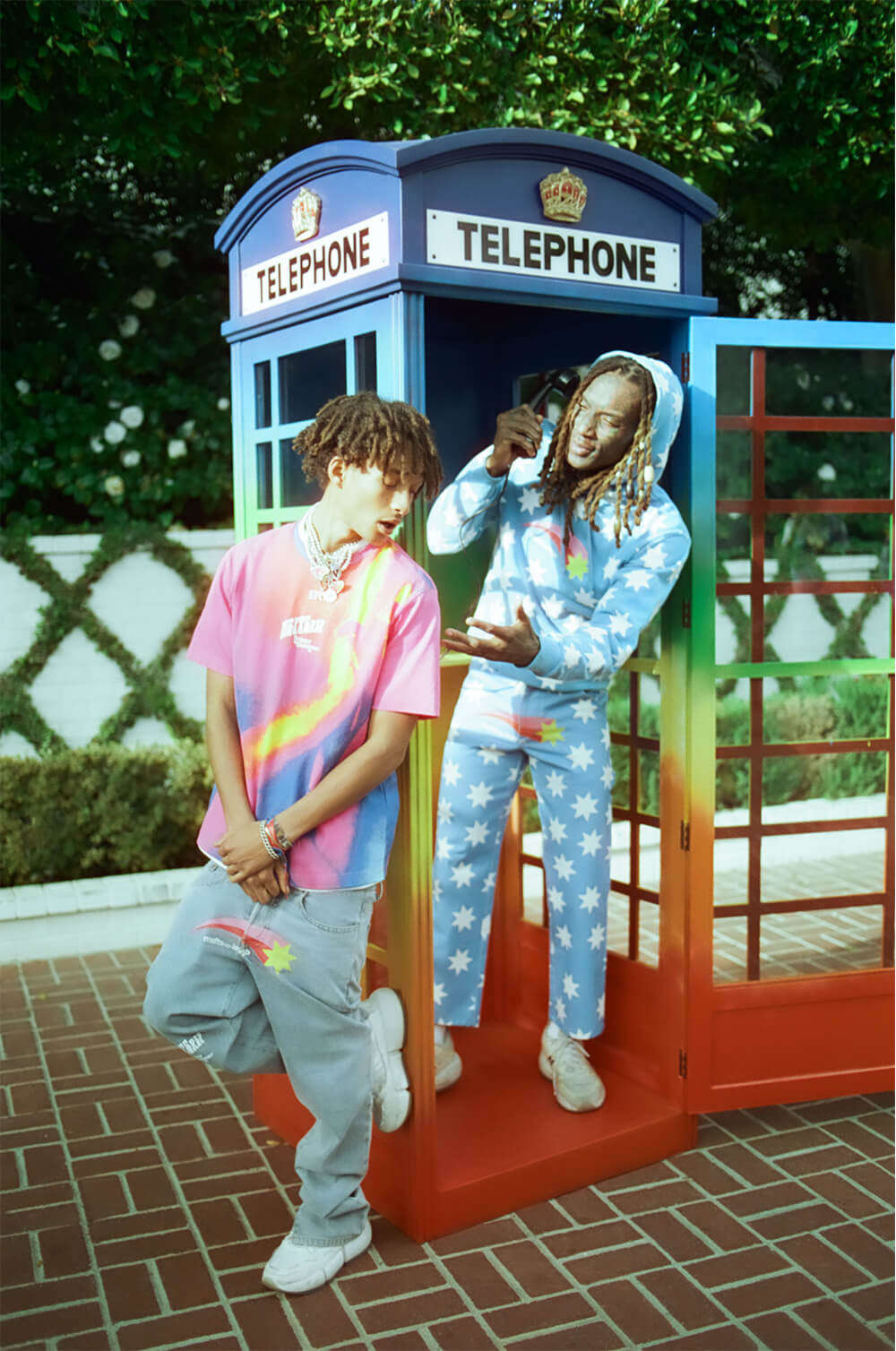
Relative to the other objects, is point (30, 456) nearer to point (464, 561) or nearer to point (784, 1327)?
point (464, 561)

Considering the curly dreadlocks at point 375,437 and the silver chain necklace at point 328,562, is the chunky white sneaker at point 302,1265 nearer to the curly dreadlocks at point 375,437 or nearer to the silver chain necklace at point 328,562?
the silver chain necklace at point 328,562

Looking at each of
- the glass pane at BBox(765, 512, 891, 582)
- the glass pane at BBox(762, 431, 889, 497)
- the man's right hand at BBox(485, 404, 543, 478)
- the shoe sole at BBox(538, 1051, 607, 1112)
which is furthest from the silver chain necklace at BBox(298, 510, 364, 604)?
the glass pane at BBox(762, 431, 889, 497)

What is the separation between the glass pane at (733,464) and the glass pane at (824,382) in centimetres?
33

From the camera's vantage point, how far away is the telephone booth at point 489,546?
2.96 m

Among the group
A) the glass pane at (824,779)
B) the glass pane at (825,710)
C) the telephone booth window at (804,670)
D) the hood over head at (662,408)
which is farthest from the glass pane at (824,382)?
the hood over head at (662,408)

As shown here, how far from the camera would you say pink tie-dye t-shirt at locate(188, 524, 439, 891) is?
8.87 feet

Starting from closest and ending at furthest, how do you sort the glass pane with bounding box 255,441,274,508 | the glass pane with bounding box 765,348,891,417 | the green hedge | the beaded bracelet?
the beaded bracelet → the glass pane with bounding box 255,441,274,508 → the green hedge → the glass pane with bounding box 765,348,891,417

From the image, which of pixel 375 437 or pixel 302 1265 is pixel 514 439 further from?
pixel 302 1265

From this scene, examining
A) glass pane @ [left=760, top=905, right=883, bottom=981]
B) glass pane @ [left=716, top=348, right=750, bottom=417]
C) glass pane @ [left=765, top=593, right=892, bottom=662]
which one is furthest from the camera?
glass pane @ [left=716, top=348, right=750, bottom=417]

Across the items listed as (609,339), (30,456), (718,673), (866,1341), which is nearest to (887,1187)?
(866,1341)

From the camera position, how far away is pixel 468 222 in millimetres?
2932

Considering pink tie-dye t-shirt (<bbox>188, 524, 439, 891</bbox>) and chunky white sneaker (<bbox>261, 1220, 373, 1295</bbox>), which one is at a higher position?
pink tie-dye t-shirt (<bbox>188, 524, 439, 891</bbox>)

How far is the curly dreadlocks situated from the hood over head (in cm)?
68

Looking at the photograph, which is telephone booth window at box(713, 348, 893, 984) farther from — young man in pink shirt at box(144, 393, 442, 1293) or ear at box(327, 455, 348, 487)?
ear at box(327, 455, 348, 487)
